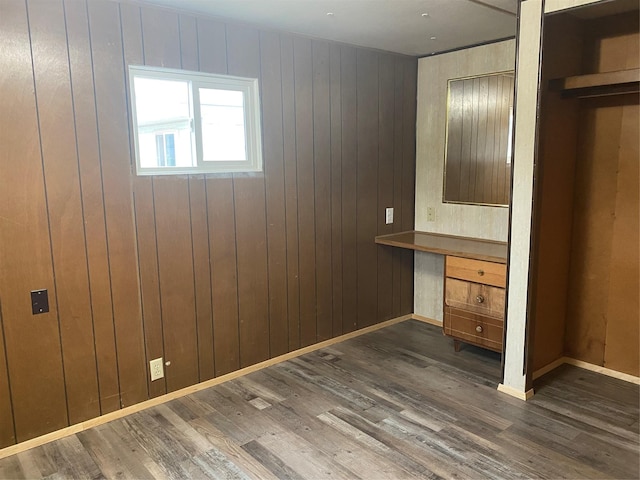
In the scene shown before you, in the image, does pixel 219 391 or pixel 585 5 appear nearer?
pixel 585 5

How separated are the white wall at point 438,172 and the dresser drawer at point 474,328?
677 mm

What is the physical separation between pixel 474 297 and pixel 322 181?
1.37m

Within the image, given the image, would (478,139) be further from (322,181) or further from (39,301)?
(39,301)

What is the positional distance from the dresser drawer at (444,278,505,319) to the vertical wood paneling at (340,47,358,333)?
774 millimetres

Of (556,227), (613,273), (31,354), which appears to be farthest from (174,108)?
(613,273)

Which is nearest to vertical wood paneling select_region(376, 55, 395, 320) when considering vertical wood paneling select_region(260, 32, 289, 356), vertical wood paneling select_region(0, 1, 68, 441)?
vertical wood paneling select_region(260, 32, 289, 356)

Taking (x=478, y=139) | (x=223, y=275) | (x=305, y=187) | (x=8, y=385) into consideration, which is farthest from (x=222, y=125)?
(x=478, y=139)

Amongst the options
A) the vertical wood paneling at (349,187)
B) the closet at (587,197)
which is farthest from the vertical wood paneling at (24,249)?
the closet at (587,197)

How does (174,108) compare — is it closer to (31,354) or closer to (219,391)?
(31,354)

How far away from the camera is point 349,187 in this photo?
12.4ft

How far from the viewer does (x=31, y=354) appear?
8.07 ft

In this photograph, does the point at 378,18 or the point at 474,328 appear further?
the point at 474,328

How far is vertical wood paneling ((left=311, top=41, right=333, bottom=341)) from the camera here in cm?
346

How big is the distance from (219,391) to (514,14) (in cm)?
298
